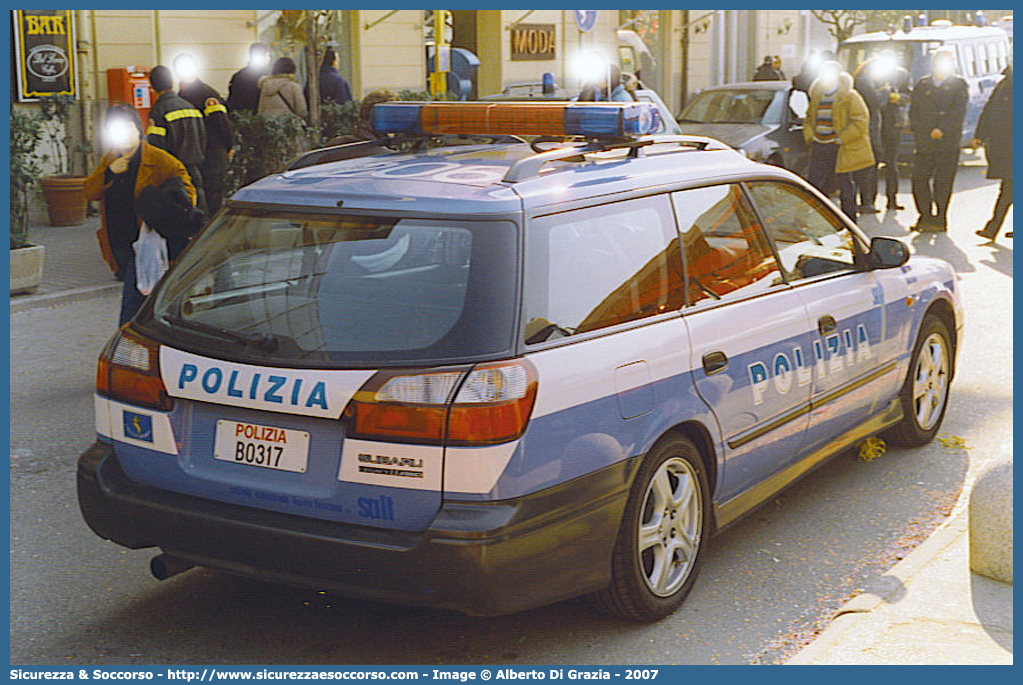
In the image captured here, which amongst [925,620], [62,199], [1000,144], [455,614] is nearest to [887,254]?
[925,620]

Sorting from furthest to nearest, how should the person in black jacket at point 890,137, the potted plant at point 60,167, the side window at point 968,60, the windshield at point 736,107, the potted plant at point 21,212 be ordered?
the side window at point 968,60 → the windshield at point 736,107 → the person in black jacket at point 890,137 → the potted plant at point 60,167 → the potted plant at point 21,212

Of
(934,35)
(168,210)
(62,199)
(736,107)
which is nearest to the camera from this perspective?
(168,210)

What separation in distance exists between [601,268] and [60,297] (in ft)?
24.8

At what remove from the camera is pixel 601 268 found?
4.21m

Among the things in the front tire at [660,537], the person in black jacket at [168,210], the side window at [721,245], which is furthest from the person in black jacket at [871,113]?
the front tire at [660,537]

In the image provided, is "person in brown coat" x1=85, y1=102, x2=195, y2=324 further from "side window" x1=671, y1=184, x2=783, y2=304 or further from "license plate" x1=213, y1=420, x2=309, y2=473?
"license plate" x1=213, y1=420, x2=309, y2=473

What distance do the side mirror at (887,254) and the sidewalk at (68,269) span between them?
6.86m

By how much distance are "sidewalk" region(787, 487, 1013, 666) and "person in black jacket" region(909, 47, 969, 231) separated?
10.3 m

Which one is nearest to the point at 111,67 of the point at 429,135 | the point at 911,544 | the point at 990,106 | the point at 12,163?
the point at 12,163

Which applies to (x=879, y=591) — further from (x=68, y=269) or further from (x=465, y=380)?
(x=68, y=269)

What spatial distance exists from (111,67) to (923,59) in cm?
1291

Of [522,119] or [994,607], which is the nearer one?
[994,607]

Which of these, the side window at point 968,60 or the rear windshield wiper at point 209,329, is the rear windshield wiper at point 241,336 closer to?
the rear windshield wiper at point 209,329

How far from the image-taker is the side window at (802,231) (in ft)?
17.1
